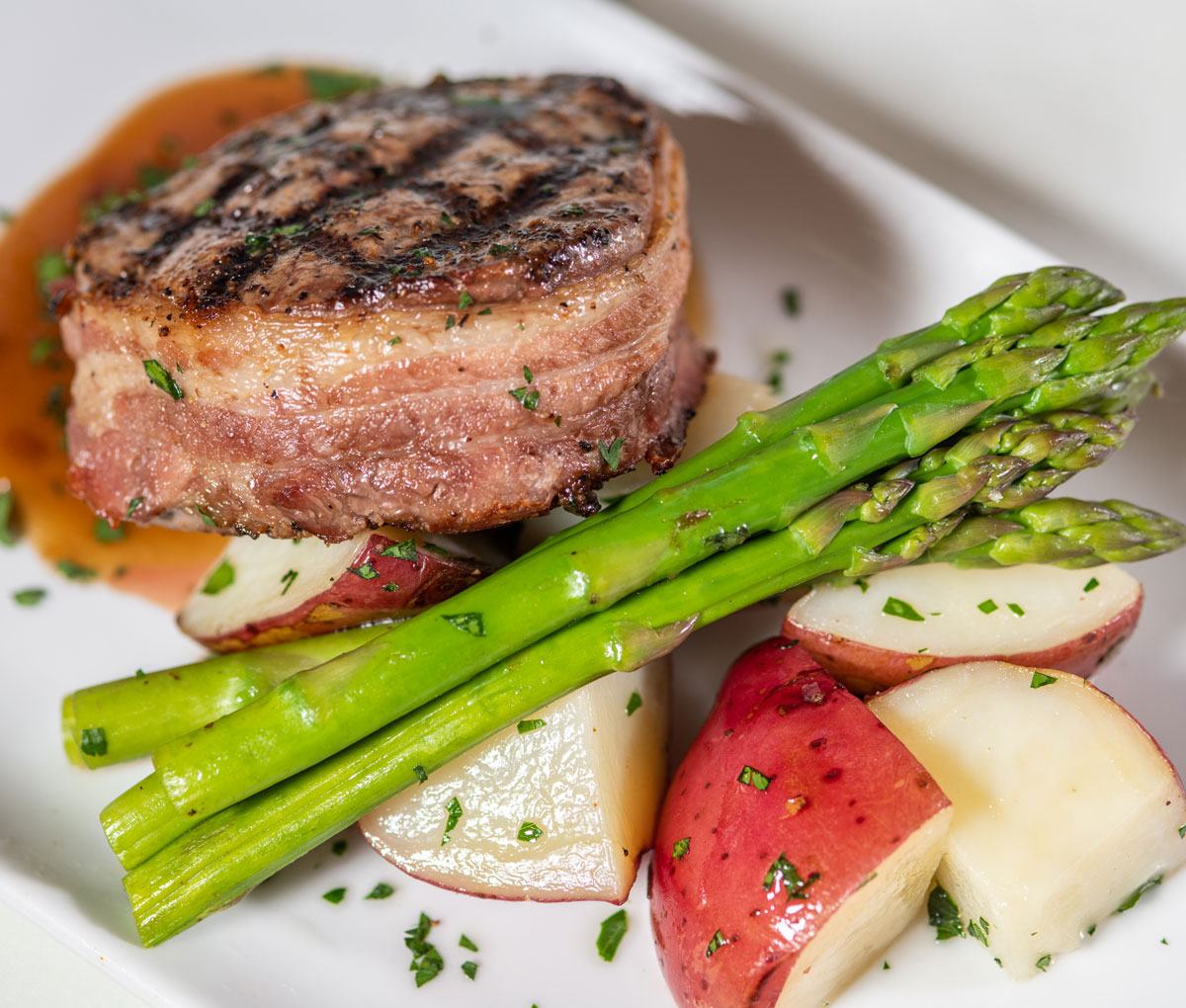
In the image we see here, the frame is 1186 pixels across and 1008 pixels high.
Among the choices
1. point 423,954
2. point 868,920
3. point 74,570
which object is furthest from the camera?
point 74,570

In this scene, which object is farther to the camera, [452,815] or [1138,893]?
[452,815]

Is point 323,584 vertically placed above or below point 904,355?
below

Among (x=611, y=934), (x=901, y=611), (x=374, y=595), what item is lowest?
(x=611, y=934)

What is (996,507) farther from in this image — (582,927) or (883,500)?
(582,927)

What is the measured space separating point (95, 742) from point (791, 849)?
1.96m

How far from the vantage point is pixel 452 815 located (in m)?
2.66

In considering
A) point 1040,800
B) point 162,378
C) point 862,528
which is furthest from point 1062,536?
point 162,378

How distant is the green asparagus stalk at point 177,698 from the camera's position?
2816mm

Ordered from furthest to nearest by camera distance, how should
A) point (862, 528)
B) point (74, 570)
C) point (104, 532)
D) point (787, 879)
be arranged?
point (104, 532), point (74, 570), point (862, 528), point (787, 879)

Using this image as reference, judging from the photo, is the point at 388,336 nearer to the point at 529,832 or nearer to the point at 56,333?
the point at 529,832

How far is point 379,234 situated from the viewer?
2.61 m

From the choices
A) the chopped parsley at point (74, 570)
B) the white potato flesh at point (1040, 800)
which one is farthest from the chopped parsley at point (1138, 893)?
the chopped parsley at point (74, 570)

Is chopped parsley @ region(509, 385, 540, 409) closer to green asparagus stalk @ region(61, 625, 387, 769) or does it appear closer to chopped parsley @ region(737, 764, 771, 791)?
green asparagus stalk @ region(61, 625, 387, 769)

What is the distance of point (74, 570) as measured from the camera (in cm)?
345
